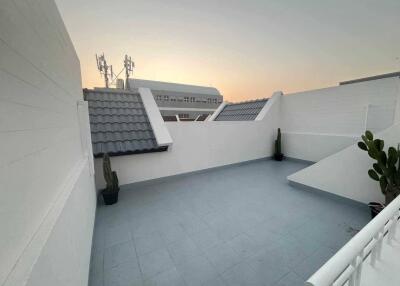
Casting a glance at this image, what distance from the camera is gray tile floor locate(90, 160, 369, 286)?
6.34 feet

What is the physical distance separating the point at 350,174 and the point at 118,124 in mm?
5672

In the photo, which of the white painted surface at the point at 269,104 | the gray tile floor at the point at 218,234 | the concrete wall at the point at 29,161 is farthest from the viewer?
the white painted surface at the point at 269,104

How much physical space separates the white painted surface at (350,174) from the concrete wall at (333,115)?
2700 millimetres

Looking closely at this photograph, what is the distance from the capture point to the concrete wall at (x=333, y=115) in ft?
16.2

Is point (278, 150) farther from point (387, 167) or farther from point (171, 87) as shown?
point (171, 87)

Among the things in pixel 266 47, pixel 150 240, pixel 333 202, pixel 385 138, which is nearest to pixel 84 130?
pixel 150 240

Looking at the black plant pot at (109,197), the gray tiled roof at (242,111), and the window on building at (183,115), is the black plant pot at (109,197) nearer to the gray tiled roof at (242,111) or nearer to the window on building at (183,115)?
the gray tiled roof at (242,111)

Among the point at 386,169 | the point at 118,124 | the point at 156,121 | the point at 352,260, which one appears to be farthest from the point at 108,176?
the point at 386,169

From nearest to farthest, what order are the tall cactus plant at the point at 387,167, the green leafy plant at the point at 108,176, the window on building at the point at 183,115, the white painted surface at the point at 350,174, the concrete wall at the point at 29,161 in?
the concrete wall at the point at 29,161
the tall cactus plant at the point at 387,167
the white painted surface at the point at 350,174
the green leafy plant at the point at 108,176
the window on building at the point at 183,115

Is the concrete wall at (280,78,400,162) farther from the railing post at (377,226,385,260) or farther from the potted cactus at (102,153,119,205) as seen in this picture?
the potted cactus at (102,153,119,205)

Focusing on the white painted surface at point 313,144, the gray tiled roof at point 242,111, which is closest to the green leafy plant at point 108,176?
the gray tiled roof at point 242,111

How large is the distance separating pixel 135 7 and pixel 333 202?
5.41 metres

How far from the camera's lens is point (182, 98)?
21422 millimetres

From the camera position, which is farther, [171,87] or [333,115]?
[171,87]
